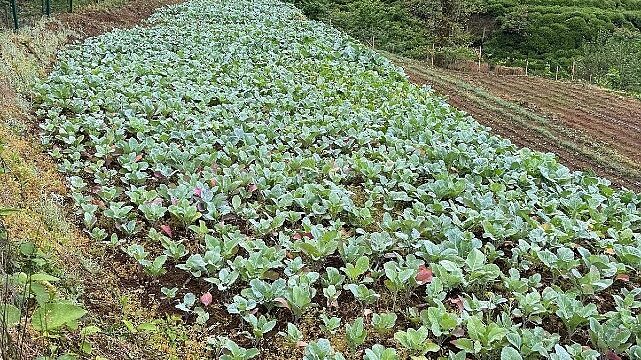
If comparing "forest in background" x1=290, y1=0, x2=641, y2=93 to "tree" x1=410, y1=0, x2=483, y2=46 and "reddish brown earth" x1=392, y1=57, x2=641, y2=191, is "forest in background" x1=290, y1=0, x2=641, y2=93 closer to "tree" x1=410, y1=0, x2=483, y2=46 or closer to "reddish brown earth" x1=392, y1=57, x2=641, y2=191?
"tree" x1=410, y1=0, x2=483, y2=46

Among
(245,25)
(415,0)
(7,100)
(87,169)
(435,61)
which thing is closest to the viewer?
(87,169)

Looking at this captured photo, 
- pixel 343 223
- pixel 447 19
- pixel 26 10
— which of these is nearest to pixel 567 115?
pixel 343 223

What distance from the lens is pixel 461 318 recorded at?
12.8ft

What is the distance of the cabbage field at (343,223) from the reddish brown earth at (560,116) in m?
2.50

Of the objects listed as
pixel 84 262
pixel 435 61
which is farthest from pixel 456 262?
pixel 435 61

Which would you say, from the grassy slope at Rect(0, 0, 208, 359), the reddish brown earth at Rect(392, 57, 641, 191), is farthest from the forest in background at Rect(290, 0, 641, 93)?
the grassy slope at Rect(0, 0, 208, 359)

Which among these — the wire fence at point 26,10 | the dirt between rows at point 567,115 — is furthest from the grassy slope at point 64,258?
the dirt between rows at point 567,115

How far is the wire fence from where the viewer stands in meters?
13.5

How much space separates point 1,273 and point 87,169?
3307 millimetres

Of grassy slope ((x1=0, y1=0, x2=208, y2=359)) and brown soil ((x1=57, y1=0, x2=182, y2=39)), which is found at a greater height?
brown soil ((x1=57, y1=0, x2=182, y2=39))

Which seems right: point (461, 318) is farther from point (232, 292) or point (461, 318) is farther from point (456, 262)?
point (232, 292)

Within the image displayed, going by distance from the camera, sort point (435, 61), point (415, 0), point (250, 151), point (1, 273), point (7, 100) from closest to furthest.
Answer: point (1, 273), point (250, 151), point (7, 100), point (435, 61), point (415, 0)

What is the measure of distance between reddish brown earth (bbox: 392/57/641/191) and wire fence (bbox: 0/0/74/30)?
1070 centimetres

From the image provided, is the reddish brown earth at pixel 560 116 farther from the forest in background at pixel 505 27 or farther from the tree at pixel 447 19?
the tree at pixel 447 19
